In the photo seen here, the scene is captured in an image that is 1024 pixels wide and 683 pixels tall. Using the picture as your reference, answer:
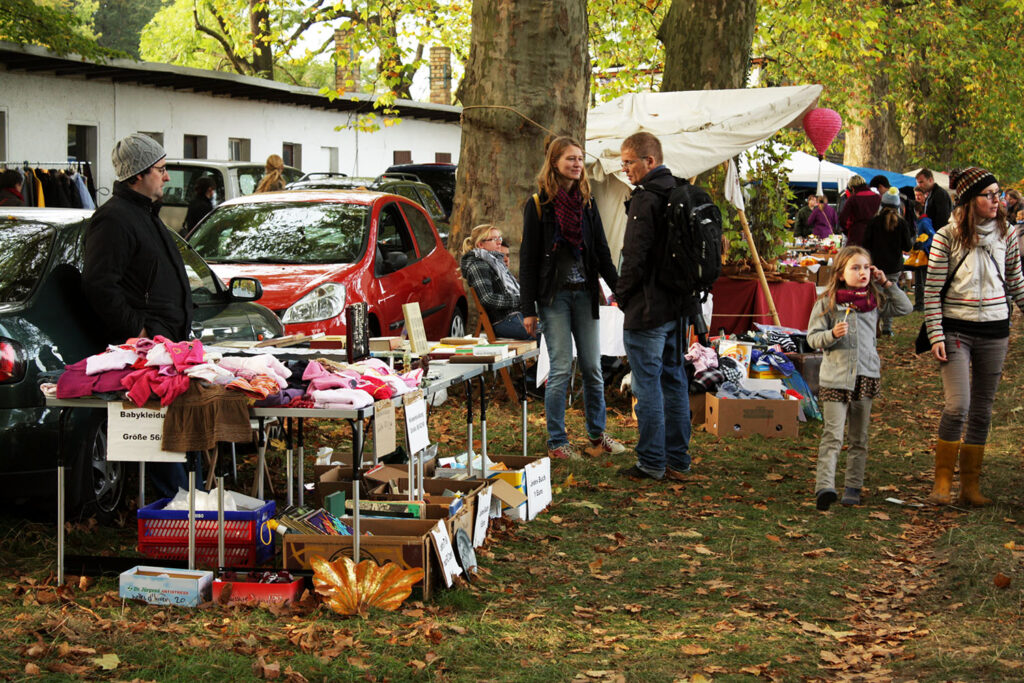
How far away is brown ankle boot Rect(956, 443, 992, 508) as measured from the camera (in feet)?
25.5

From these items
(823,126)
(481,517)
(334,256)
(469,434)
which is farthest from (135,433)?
(823,126)

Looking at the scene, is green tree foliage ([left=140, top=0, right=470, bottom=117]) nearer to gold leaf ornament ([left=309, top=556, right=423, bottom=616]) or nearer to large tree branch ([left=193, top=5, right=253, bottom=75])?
large tree branch ([left=193, top=5, right=253, bottom=75])

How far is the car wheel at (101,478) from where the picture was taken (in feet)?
21.0

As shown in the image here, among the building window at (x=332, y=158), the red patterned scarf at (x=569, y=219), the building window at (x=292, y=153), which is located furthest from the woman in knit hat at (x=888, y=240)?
the building window at (x=332, y=158)

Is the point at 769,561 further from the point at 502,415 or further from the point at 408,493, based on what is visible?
the point at 502,415

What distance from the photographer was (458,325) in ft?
40.4

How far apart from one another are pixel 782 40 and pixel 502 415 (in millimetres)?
20947

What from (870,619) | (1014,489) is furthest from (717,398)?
(870,619)

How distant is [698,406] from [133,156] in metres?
5.66

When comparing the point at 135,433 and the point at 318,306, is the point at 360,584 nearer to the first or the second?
the point at 135,433

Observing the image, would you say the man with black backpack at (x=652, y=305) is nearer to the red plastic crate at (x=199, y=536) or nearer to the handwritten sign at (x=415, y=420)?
the handwritten sign at (x=415, y=420)

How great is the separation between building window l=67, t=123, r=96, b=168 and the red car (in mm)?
13901

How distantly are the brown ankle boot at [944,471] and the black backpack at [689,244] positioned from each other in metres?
1.77

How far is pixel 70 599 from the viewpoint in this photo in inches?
214
